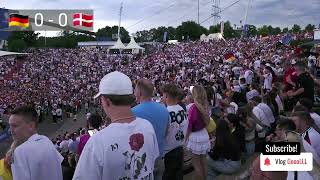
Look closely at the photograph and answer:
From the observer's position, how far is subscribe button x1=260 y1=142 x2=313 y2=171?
313cm

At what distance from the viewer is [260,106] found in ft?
27.0

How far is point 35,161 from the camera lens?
10.6 feet

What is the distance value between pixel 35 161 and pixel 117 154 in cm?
92

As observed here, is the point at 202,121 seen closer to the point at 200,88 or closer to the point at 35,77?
the point at 200,88

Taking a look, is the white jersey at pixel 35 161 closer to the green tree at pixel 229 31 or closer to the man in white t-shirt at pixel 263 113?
the man in white t-shirt at pixel 263 113

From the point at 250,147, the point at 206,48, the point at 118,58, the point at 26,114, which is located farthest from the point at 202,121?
the point at 118,58

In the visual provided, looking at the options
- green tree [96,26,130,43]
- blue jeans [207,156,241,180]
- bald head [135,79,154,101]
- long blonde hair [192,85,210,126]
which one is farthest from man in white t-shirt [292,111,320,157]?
green tree [96,26,130,43]

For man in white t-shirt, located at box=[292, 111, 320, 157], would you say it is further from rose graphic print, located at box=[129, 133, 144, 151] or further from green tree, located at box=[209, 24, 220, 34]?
green tree, located at box=[209, 24, 220, 34]

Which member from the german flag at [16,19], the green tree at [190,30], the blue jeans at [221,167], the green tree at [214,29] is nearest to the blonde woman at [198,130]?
the blue jeans at [221,167]

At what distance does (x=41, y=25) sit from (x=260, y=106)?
5322 cm

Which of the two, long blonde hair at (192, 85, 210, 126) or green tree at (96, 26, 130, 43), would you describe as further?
green tree at (96, 26, 130, 43)
